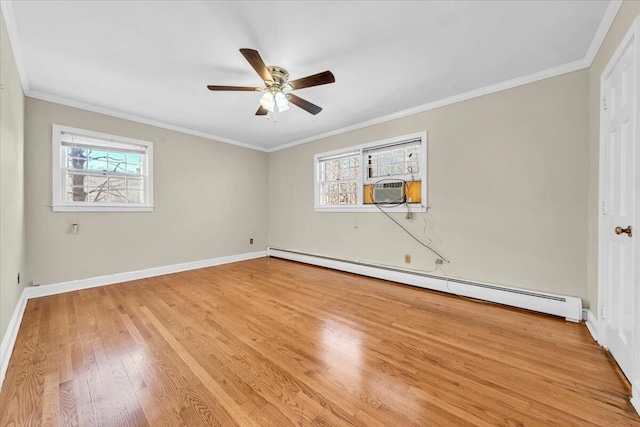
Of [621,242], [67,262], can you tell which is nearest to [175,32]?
[67,262]

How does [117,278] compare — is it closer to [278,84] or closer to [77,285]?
[77,285]

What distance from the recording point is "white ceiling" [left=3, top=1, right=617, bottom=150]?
176cm

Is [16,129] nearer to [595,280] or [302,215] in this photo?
[302,215]

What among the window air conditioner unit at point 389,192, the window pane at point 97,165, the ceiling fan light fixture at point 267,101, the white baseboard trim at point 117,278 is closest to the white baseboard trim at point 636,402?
the window air conditioner unit at point 389,192

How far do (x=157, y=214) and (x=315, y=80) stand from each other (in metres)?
3.43

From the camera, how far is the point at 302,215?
501 centimetres

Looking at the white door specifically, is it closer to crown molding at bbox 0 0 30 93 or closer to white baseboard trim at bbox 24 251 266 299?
crown molding at bbox 0 0 30 93

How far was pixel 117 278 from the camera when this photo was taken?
11.7ft

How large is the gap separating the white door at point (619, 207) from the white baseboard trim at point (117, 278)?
504 centimetres

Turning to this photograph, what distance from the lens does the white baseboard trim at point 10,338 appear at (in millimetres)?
1583

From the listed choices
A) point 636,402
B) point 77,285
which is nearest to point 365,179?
point 636,402

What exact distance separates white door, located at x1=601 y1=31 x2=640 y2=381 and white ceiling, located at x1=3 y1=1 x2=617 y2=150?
0.55m

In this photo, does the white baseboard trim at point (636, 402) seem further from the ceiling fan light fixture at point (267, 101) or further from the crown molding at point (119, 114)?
the crown molding at point (119, 114)

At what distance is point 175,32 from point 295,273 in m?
3.36
